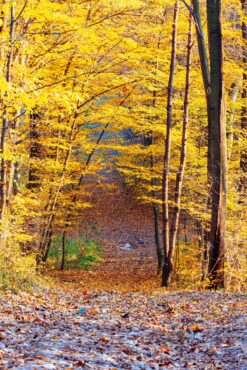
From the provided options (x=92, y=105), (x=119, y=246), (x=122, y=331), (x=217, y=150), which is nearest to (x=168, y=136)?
(x=92, y=105)

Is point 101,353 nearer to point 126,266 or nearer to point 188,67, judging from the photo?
point 188,67

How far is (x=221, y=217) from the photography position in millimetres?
9148

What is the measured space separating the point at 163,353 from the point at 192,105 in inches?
397

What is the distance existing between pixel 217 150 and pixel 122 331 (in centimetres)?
478

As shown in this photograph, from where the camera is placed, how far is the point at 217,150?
30.2ft

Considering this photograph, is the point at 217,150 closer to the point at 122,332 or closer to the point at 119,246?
the point at 122,332

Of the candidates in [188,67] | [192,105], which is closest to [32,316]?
[188,67]

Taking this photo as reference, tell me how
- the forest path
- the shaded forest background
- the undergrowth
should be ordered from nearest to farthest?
1. the shaded forest background
2. the forest path
3. the undergrowth

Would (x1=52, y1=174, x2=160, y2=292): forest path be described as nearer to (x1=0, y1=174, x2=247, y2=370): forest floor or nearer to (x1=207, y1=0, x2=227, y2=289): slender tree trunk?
(x1=207, y1=0, x2=227, y2=289): slender tree trunk

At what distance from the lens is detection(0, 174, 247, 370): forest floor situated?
4.11 meters

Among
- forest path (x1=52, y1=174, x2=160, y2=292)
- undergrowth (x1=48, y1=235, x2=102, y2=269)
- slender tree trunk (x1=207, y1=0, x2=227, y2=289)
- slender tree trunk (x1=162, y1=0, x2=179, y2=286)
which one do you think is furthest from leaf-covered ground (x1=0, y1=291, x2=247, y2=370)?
undergrowth (x1=48, y1=235, x2=102, y2=269)

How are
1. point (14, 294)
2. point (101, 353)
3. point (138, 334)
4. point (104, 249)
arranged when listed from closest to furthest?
point (101, 353), point (138, 334), point (14, 294), point (104, 249)

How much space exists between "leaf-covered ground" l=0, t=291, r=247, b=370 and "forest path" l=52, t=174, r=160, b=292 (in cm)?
442

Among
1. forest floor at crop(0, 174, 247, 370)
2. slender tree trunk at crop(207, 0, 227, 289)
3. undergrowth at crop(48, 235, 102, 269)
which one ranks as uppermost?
slender tree trunk at crop(207, 0, 227, 289)
